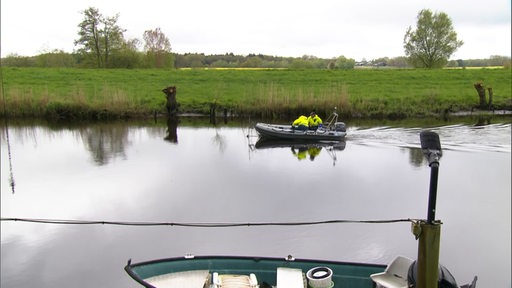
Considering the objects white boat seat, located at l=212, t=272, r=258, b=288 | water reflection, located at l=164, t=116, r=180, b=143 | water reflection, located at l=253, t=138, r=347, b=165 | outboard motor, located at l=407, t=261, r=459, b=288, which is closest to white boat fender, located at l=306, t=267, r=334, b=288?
white boat seat, located at l=212, t=272, r=258, b=288

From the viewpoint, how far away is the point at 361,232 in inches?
430

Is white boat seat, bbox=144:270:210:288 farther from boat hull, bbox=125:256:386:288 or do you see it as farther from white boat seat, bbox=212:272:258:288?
white boat seat, bbox=212:272:258:288

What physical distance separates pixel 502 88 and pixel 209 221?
30982 mm

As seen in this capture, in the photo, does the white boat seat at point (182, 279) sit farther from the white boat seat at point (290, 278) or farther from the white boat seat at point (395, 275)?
the white boat seat at point (395, 275)

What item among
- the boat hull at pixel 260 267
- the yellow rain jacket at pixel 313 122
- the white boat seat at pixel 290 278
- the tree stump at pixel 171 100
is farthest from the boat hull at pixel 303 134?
the white boat seat at pixel 290 278

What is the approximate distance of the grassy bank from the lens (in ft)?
90.5

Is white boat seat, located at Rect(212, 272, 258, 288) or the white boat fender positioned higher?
the white boat fender

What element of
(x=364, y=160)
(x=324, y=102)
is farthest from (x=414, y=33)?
(x=364, y=160)

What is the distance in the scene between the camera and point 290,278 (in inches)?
264

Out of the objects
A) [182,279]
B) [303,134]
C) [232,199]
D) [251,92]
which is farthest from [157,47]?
[182,279]

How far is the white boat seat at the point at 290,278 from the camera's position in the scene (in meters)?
6.53

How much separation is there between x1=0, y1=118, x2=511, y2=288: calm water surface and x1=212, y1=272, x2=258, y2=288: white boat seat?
2727mm

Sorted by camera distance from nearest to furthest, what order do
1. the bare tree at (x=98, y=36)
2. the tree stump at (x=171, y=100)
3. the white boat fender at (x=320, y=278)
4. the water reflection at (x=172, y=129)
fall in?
1. the white boat fender at (x=320, y=278)
2. the water reflection at (x=172, y=129)
3. the tree stump at (x=171, y=100)
4. the bare tree at (x=98, y=36)

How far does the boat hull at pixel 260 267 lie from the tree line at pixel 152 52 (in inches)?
1599
